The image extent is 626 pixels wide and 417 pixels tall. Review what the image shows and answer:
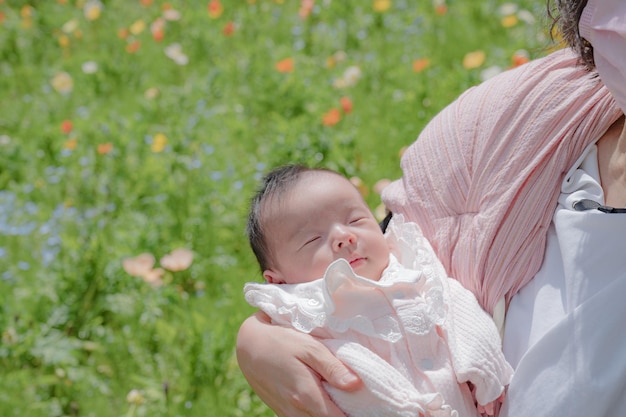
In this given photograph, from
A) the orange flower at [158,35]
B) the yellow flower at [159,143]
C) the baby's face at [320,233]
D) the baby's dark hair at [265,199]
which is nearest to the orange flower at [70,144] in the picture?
the yellow flower at [159,143]

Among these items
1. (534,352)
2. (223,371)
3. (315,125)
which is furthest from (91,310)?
(534,352)

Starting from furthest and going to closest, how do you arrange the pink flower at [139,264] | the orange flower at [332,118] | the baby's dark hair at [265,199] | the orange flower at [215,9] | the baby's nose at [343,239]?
the orange flower at [215,9] < the orange flower at [332,118] < the pink flower at [139,264] < the baby's dark hair at [265,199] < the baby's nose at [343,239]

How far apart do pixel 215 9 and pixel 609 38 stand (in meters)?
3.29

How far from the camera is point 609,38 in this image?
1537 mm

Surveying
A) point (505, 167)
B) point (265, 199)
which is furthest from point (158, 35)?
point (505, 167)

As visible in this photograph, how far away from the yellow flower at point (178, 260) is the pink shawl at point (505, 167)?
3.97 ft

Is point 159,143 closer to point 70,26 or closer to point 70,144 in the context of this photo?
point 70,144

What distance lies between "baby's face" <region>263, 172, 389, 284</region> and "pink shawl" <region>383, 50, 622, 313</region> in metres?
0.12

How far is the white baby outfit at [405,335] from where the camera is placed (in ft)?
5.22

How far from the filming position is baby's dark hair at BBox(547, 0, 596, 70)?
1.62 m

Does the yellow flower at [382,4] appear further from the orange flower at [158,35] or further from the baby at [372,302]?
the baby at [372,302]

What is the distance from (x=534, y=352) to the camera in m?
1.58

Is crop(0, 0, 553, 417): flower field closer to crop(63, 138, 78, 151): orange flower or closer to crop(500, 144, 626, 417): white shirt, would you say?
crop(63, 138, 78, 151): orange flower

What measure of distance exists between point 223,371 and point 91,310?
58 centimetres
